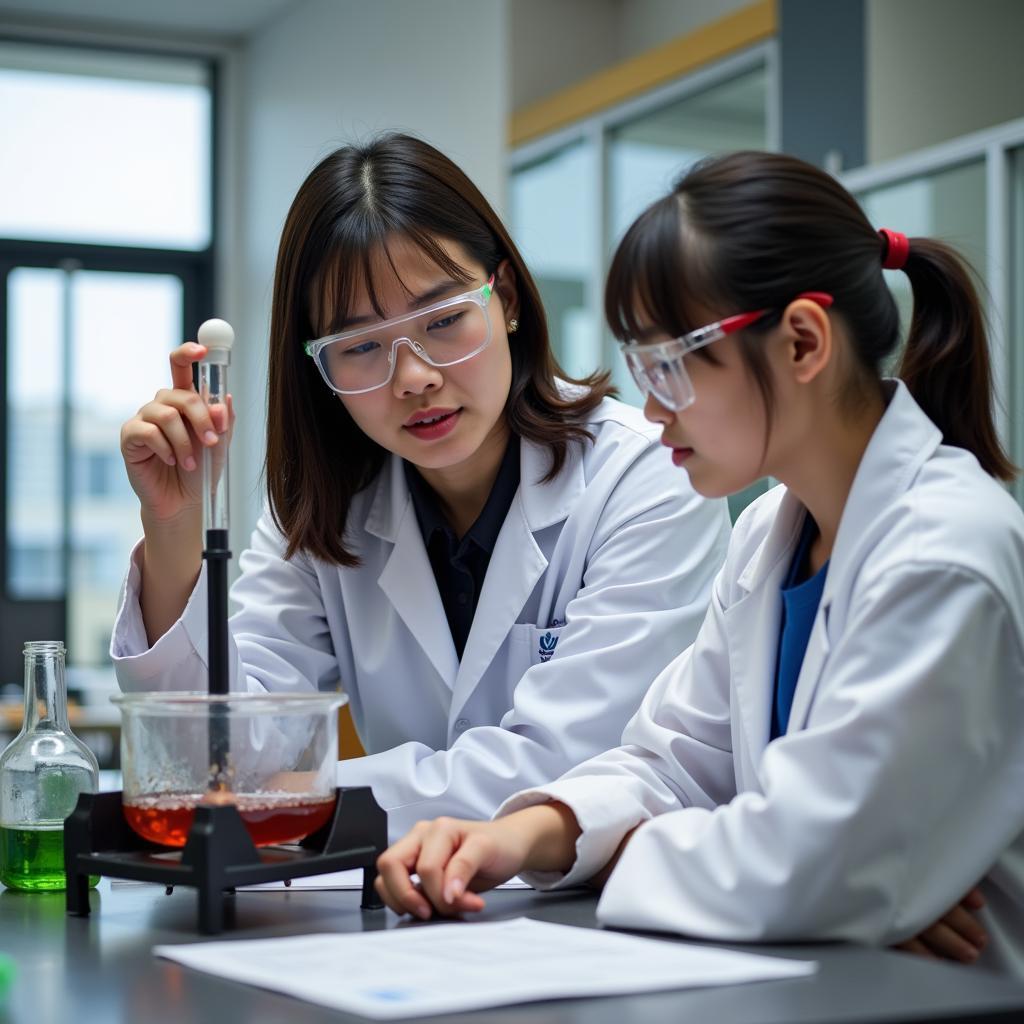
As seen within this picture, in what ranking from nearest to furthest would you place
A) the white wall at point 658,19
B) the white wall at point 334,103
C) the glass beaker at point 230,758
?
the glass beaker at point 230,758
the white wall at point 658,19
the white wall at point 334,103

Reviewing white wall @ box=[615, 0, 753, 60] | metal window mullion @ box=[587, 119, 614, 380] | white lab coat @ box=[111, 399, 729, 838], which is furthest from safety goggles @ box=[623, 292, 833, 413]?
white wall @ box=[615, 0, 753, 60]

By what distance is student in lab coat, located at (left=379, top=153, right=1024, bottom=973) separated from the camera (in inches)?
40.3

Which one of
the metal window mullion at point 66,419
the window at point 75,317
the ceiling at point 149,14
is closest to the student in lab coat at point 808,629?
the window at point 75,317

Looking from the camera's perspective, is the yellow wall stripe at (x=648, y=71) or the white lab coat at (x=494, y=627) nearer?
the white lab coat at (x=494, y=627)

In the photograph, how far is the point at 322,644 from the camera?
6.39 ft

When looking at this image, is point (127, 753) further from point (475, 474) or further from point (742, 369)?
point (475, 474)

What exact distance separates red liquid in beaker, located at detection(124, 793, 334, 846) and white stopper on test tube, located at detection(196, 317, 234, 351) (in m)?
0.39

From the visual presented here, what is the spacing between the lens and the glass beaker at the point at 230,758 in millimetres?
1128

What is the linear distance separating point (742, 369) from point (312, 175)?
0.76 meters

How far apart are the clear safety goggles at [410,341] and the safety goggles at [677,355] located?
47 centimetres

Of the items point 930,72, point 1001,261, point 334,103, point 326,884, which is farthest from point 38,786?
point 334,103

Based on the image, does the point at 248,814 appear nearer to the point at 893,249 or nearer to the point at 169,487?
the point at 169,487

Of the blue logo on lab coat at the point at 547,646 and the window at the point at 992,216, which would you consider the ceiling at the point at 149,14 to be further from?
the blue logo on lab coat at the point at 547,646

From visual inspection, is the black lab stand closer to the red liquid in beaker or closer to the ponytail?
the red liquid in beaker
